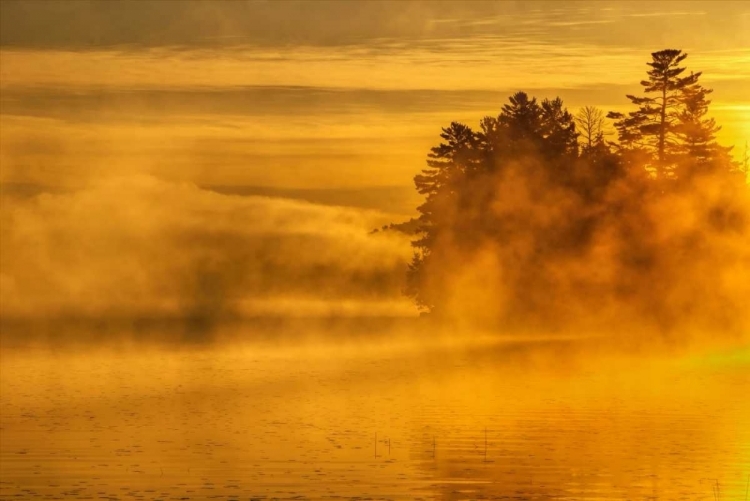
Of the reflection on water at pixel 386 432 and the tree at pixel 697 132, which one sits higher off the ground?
the tree at pixel 697 132

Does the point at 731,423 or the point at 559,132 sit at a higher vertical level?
the point at 559,132

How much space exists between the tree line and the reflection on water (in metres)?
27.8

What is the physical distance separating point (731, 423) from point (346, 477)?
15.3 meters

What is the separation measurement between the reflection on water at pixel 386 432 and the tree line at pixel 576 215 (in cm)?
2776

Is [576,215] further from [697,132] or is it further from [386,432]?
[386,432]

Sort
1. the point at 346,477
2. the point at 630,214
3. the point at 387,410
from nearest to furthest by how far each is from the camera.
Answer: the point at 346,477 < the point at 387,410 < the point at 630,214

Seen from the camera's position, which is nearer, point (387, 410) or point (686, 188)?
point (387, 410)

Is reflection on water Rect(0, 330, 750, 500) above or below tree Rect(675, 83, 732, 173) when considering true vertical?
below

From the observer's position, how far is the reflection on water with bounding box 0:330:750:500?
32.4 m

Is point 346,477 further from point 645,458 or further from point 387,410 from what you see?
point 387,410

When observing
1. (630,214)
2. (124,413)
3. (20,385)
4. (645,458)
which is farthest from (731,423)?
(630,214)

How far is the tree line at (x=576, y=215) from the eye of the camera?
102m

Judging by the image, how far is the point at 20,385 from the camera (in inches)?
2542

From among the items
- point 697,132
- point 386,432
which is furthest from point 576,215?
point 386,432
